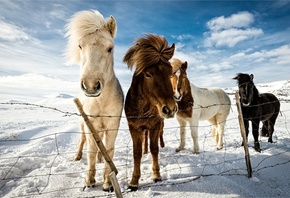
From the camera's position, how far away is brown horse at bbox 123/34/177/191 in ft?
8.53

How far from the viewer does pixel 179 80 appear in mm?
4629

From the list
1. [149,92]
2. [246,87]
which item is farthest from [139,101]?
[246,87]

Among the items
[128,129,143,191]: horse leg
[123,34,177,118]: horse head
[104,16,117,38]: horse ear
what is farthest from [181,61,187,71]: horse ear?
[128,129,143,191]: horse leg

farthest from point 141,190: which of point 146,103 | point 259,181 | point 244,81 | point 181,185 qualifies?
point 244,81

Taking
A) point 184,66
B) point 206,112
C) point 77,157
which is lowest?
point 77,157

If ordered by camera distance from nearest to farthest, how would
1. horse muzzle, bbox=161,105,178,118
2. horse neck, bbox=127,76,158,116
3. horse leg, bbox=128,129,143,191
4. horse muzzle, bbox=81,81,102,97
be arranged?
1. horse muzzle, bbox=81,81,102,97
2. horse muzzle, bbox=161,105,178,118
3. horse leg, bbox=128,129,143,191
4. horse neck, bbox=127,76,158,116

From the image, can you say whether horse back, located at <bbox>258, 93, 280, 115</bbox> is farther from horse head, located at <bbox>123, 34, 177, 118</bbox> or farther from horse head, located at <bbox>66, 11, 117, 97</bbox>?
horse head, located at <bbox>66, 11, 117, 97</bbox>

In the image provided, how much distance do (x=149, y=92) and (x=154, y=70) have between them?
0.33 metres

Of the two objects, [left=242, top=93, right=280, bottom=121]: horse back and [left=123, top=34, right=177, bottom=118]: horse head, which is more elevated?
[left=123, top=34, right=177, bottom=118]: horse head

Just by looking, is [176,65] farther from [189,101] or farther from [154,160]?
[154,160]

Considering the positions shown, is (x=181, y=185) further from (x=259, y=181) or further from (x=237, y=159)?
(x=237, y=159)

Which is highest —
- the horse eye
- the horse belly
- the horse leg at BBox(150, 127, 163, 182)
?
the horse eye

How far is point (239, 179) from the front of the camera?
10.6 feet

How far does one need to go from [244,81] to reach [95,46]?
4.54 metres
